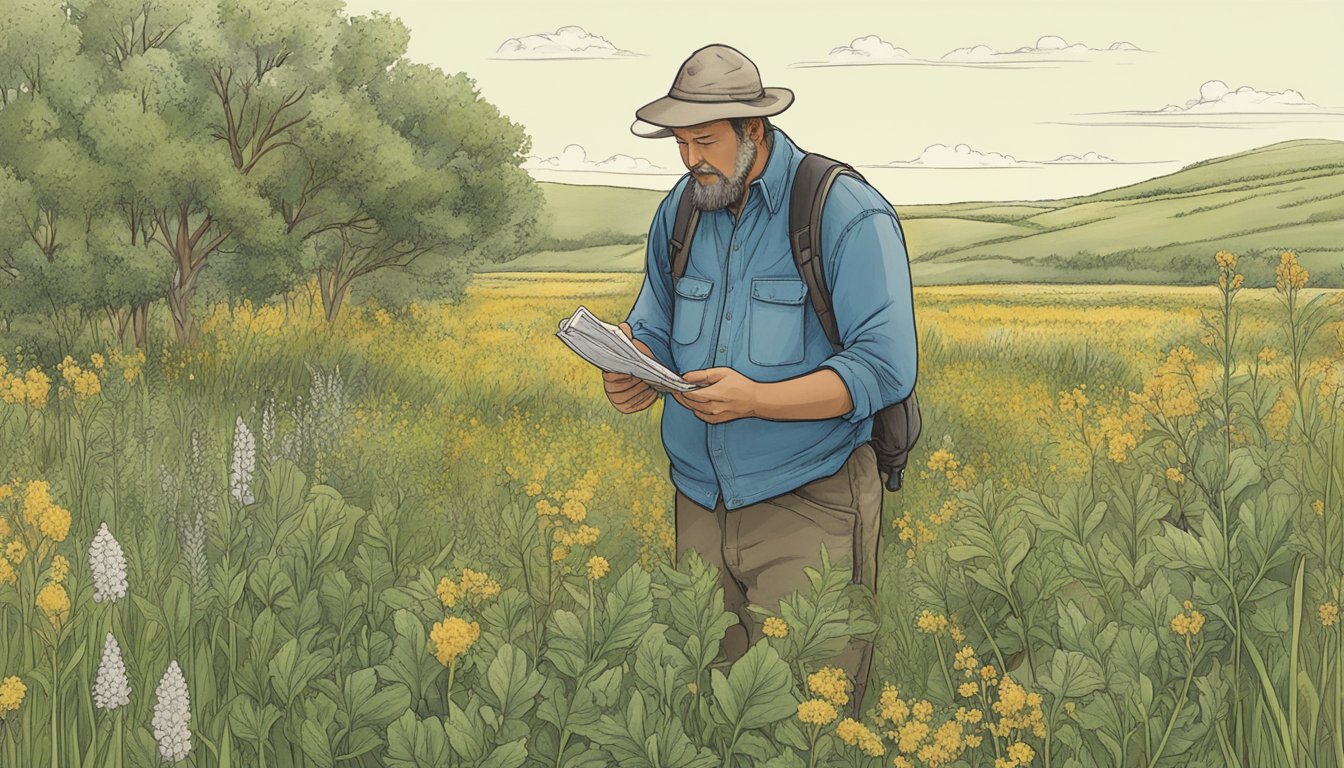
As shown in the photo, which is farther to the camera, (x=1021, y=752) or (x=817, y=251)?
(x=817, y=251)

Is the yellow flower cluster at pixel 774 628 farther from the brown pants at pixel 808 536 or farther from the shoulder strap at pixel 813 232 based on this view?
the shoulder strap at pixel 813 232

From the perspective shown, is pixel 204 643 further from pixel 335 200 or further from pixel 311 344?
pixel 335 200

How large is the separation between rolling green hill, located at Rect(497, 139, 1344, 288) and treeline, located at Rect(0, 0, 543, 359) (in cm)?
148

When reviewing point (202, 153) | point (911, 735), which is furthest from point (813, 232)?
point (202, 153)

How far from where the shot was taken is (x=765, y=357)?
323 centimetres

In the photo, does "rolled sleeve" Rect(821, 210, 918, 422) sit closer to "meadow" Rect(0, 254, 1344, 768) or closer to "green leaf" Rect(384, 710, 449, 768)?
"meadow" Rect(0, 254, 1344, 768)

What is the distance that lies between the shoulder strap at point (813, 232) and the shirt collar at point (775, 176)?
5 centimetres

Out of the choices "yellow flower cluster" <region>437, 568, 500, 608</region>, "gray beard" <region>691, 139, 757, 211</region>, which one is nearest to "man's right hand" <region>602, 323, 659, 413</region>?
"gray beard" <region>691, 139, 757, 211</region>

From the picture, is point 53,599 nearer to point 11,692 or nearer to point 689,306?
point 11,692

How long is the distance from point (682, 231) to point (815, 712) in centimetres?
162

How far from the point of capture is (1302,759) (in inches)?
115

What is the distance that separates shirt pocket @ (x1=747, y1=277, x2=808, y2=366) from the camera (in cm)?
320

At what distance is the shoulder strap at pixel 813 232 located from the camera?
3131 millimetres

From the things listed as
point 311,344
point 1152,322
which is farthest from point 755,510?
point 311,344
